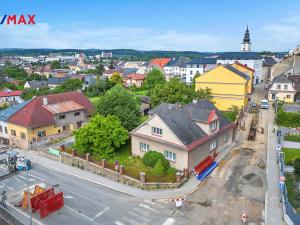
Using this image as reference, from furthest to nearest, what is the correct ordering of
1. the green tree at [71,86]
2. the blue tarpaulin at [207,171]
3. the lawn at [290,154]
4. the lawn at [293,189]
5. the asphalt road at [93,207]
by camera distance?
the green tree at [71,86]
the lawn at [290,154]
the blue tarpaulin at [207,171]
the lawn at [293,189]
the asphalt road at [93,207]

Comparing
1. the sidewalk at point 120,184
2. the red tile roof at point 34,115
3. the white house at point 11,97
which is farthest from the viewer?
the white house at point 11,97

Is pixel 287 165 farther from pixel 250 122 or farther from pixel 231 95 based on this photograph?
pixel 231 95

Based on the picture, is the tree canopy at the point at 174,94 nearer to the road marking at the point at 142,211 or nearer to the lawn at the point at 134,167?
the lawn at the point at 134,167

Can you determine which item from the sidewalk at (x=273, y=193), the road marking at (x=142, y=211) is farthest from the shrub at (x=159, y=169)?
the sidewalk at (x=273, y=193)

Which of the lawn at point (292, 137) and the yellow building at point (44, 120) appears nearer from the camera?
the lawn at point (292, 137)

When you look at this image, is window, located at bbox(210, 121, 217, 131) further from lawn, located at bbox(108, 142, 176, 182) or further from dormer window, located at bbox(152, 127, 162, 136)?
lawn, located at bbox(108, 142, 176, 182)

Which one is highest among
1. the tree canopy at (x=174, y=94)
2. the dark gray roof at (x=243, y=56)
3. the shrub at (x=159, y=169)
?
the dark gray roof at (x=243, y=56)

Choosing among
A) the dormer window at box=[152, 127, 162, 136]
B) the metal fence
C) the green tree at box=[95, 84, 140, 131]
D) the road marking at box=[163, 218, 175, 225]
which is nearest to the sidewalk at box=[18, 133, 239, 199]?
the road marking at box=[163, 218, 175, 225]
